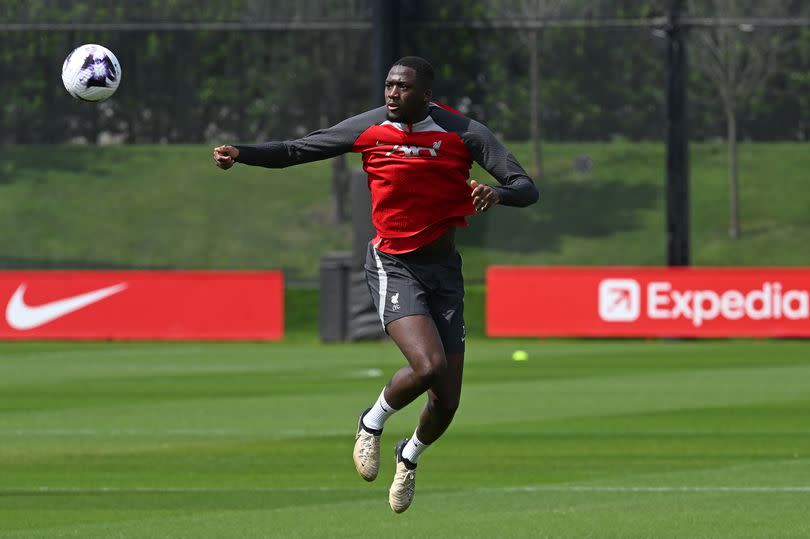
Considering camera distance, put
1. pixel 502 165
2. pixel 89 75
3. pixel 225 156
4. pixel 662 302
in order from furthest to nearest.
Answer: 1. pixel 662 302
2. pixel 89 75
3. pixel 502 165
4. pixel 225 156

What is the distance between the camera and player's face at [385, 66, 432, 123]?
30.5 feet

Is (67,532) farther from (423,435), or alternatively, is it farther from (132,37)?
(132,37)

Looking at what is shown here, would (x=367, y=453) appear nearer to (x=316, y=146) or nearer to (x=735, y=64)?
(x=316, y=146)

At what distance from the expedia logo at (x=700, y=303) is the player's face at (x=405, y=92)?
767 inches

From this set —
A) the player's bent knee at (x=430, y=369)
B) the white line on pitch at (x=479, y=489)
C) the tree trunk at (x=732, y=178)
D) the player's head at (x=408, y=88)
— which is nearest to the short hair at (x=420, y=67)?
the player's head at (x=408, y=88)

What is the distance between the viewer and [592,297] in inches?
→ 1132

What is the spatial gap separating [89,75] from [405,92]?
1.99 metres

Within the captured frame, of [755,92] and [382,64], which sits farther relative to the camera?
[755,92]

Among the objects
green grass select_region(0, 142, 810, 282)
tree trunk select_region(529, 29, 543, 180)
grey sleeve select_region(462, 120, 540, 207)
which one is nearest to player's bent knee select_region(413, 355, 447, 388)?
grey sleeve select_region(462, 120, 540, 207)

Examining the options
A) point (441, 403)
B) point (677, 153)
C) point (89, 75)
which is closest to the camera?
point (441, 403)

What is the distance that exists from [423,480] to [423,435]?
2.81 meters

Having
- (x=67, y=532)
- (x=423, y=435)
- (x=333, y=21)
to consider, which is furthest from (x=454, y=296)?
(x=333, y=21)

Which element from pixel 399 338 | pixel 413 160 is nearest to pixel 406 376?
pixel 399 338

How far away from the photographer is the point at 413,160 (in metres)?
9.38
